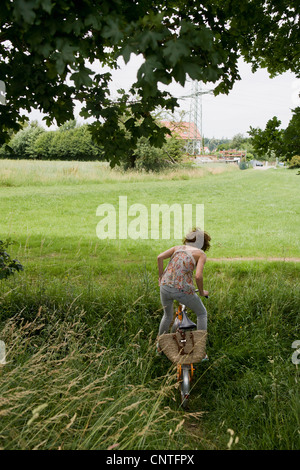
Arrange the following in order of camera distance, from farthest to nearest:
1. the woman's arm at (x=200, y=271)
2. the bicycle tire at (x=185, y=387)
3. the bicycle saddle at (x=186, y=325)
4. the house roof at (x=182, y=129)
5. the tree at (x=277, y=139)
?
the house roof at (x=182, y=129)
the tree at (x=277, y=139)
the woman's arm at (x=200, y=271)
the bicycle saddle at (x=186, y=325)
the bicycle tire at (x=185, y=387)

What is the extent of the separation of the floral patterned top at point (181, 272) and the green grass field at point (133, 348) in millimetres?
630

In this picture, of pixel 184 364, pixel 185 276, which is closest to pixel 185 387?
pixel 184 364

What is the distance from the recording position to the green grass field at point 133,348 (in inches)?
115

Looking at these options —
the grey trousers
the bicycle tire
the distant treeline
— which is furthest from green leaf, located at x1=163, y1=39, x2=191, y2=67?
the distant treeline

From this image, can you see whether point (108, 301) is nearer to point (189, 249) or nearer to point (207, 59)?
point (189, 249)

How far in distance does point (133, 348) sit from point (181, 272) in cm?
112

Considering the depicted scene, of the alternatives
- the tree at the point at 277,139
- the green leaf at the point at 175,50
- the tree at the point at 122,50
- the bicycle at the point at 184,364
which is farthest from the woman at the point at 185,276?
the tree at the point at 277,139

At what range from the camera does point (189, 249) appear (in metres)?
4.41

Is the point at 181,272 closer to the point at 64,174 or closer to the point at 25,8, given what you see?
the point at 25,8

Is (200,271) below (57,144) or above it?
below

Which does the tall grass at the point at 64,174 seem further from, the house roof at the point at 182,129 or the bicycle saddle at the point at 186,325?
the bicycle saddle at the point at 186,325

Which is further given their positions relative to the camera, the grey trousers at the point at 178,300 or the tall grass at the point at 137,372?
the grey trousers at the point at 178,300

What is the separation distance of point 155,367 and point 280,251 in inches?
260

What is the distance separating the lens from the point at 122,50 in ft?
8.25
